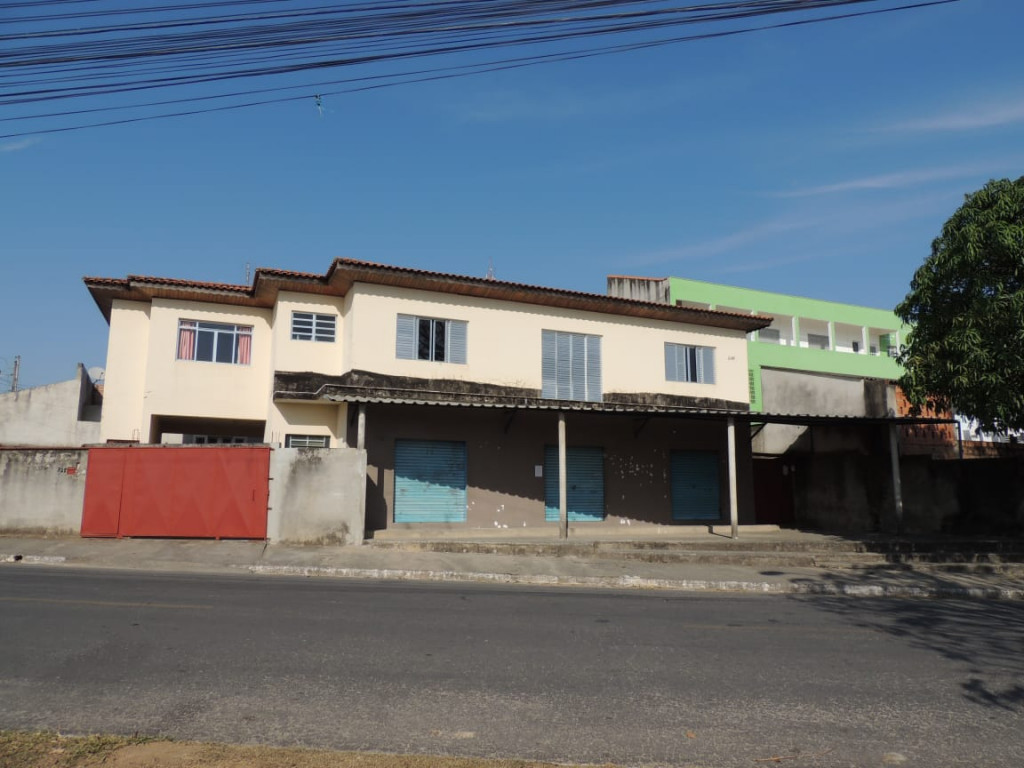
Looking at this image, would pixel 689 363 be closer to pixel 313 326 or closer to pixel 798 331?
pixel 313 326

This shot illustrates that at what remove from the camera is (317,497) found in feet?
53.1

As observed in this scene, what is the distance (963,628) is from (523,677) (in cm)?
598

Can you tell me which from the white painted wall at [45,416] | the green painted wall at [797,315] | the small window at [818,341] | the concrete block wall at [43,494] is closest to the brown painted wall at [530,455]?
the concrete block wall at [43,494]

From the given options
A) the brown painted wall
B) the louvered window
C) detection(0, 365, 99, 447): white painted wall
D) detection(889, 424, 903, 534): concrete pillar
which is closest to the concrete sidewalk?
the brown painted wall

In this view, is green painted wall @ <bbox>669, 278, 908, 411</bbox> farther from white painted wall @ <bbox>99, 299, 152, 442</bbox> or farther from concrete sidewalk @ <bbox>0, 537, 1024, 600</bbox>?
white painted wall @ <bbox>99, 299, 152, 442</bbox>

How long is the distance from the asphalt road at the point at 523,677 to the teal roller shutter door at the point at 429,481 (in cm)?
873

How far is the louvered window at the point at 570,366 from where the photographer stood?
68.7ft

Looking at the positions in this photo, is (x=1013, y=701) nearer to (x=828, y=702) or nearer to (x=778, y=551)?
(x=828, y=702)

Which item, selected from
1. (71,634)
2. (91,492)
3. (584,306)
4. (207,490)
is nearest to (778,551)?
(584,306)

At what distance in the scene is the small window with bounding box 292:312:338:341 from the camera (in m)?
19.7

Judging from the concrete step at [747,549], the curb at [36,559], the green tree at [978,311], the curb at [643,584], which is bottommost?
the curb at [643,584]

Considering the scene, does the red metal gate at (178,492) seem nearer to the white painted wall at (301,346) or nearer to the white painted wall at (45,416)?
the white painted wall at (301,346)

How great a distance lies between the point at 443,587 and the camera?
38.6 ft

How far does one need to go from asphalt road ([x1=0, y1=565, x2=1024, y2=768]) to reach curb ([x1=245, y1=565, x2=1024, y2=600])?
8.70 ft
